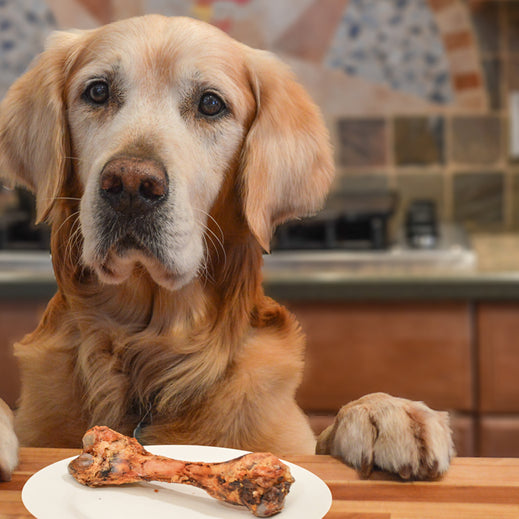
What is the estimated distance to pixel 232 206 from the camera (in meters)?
0.95

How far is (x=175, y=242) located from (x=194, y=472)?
287mm

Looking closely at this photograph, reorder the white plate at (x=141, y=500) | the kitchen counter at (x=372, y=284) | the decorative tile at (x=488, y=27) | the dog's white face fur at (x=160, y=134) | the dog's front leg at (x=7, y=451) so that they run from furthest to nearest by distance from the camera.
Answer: the decorative tile at (x=488, y=27), the kitchen counter at (x=372, y=284), the dog's white face fur at (x=160, y=134), the dog's front leg at (x=7, y=451), the white plate at (x=141, y=500)

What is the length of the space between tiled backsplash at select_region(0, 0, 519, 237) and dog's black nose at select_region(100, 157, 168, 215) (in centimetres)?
175

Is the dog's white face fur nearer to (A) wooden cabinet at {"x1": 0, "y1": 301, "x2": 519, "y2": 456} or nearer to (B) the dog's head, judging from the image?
(B) the dog's head

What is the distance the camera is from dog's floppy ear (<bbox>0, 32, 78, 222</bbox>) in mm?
923

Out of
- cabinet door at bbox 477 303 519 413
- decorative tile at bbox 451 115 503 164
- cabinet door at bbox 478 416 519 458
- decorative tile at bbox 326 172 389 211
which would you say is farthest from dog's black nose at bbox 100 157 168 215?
decorative tile at bbox 451 115 503 164

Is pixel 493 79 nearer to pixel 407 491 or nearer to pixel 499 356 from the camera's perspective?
pixel 499 356

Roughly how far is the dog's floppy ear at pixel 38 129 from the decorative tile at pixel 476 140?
5.62 ft

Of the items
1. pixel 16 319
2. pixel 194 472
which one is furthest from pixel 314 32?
pixel 194 472

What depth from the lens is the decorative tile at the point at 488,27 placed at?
243cm

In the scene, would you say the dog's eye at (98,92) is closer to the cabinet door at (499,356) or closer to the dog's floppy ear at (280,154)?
the dog's floppy ear at (280,154)

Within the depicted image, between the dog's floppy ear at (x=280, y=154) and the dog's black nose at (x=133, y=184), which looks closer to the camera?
the dog's black nose at (x=133, y=184)

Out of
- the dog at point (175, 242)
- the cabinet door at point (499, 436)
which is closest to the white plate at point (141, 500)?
the dog at point (175, 242)

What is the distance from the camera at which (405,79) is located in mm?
2475
